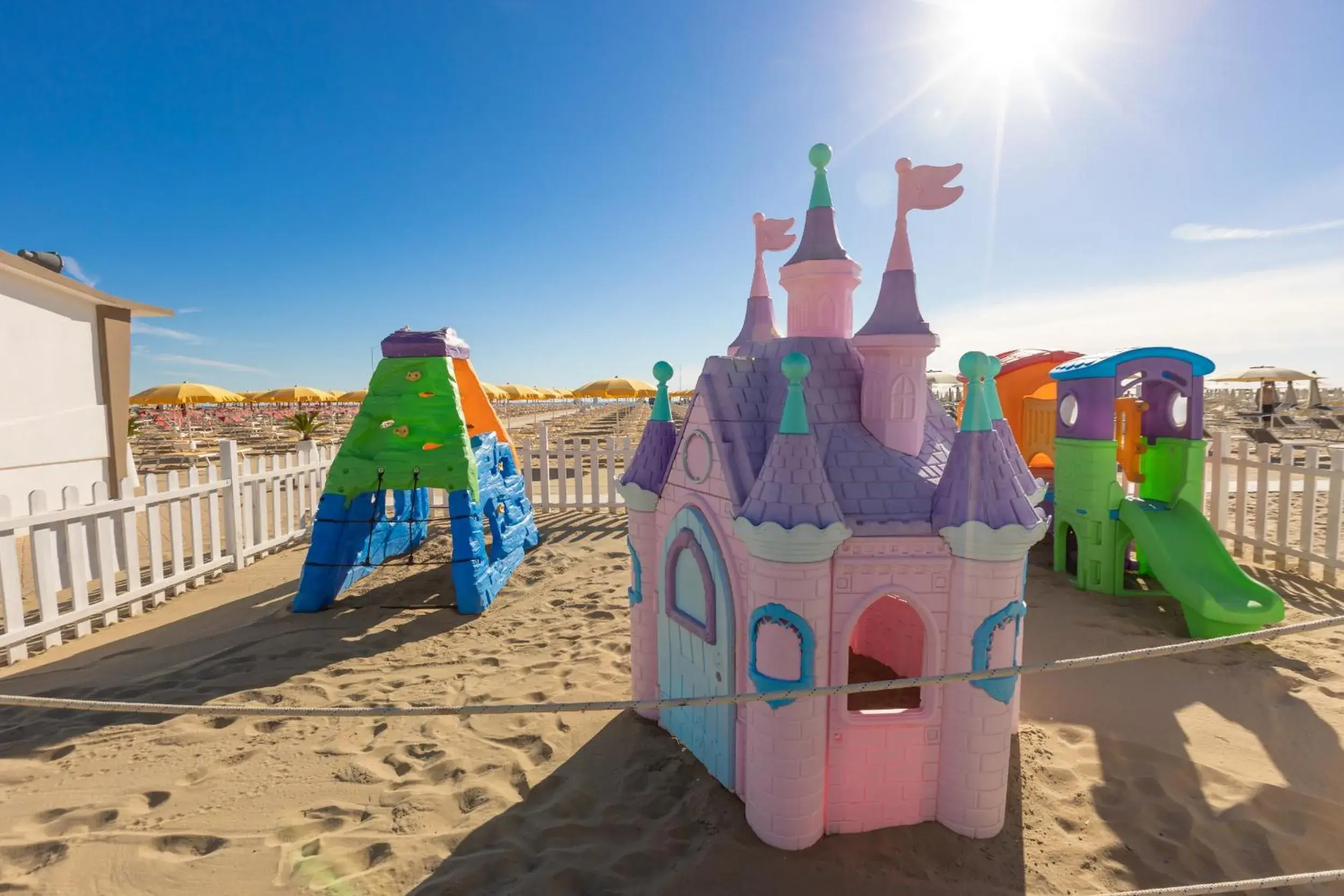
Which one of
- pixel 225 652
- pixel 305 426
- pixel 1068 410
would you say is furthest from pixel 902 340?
pixel 305 426

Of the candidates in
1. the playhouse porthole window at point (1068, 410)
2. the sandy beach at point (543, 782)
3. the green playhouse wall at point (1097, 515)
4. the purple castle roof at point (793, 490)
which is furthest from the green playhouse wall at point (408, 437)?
the playhouse porthole window at point (1068, 410)

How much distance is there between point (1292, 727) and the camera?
385 centimetres

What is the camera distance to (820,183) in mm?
3576

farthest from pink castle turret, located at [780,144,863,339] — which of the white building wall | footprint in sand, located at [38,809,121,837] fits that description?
the white building wall

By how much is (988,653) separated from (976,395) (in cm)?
121

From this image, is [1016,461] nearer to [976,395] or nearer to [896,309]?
[976,395]

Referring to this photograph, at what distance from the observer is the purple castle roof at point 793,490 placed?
8.95ft

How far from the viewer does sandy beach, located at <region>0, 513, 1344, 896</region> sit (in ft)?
9.13

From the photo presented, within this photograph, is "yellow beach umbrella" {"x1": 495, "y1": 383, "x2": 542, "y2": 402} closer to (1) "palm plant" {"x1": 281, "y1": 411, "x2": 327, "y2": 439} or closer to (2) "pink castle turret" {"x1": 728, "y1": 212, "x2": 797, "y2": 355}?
(1) "palm plant" {"x1": 281, "y1": 411, "x2": 327, "y2": 439}

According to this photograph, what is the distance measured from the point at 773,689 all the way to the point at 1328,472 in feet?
24.0

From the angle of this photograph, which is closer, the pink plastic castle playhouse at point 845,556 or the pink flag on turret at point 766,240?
the pink plastic castle playhouse at point 845,556

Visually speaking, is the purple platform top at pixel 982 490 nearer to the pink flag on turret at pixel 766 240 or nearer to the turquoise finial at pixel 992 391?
the turquoise finial at pixel 992 391

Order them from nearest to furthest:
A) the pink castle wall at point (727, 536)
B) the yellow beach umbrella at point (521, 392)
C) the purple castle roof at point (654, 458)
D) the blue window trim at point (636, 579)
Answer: the pink castle wall at point (727, 536) → the purple castle roof at point (654, 458) → the blue window trim at point (636, 579) → the yellow beach umbrella at point (521, 392)

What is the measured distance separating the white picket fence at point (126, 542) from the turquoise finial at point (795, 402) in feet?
19.0
